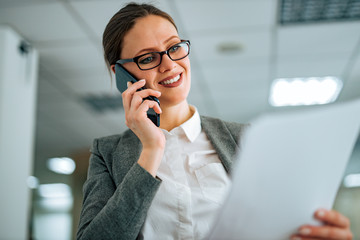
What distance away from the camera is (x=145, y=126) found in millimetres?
1028

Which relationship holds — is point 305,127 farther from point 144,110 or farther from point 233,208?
point 144,110

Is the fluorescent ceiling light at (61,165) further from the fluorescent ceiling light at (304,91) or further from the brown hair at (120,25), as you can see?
the brown hair at (120,25)

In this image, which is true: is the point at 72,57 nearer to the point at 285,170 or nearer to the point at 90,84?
the point at 90,84

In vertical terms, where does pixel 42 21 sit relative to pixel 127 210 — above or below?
above

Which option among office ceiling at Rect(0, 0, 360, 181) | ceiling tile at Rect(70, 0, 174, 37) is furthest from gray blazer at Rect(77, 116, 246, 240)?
ceiling tile at Rect(70, 0, 174, 37)

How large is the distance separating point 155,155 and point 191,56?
3.14 metres

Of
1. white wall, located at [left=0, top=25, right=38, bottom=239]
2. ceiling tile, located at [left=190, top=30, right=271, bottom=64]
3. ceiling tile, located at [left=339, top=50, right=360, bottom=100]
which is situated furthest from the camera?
ceiling tile, located at [left=339, top=50, right=360, bottom=100]

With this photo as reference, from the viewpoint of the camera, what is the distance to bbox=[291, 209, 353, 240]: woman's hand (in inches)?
27.0

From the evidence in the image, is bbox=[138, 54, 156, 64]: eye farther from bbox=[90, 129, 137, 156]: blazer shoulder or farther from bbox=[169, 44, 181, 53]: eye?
bbox=[90, 129, 137, 156]: blazer shoulder

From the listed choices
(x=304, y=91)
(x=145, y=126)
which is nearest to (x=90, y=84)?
(x=304, y=91)

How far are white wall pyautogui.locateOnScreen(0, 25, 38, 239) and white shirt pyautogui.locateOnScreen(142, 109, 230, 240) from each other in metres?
2.52

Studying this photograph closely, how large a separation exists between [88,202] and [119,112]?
4576 millimetres

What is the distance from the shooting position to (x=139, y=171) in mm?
922

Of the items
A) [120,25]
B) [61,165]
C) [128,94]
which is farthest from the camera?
[61,165]
